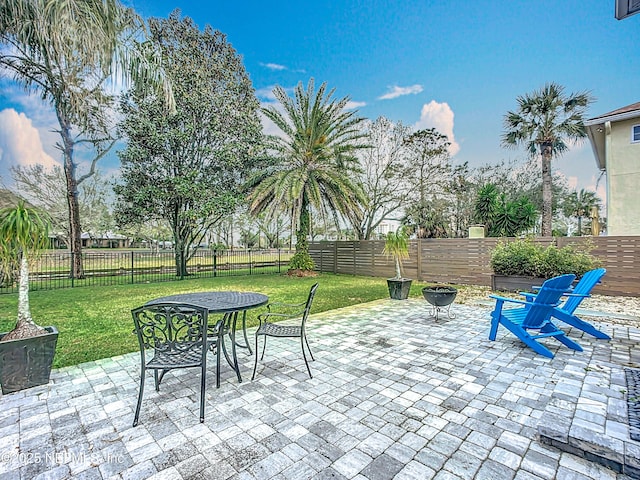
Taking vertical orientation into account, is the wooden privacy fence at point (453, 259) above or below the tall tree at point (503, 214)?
below

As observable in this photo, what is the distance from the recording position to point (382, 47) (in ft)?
42.0

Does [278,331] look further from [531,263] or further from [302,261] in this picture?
[302,261]

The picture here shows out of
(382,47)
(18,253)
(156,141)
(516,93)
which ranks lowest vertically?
(18,253)

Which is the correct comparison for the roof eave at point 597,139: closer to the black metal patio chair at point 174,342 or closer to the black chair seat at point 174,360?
the black metal patio chair at point 174,342

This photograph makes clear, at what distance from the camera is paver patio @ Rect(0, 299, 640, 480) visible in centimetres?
185

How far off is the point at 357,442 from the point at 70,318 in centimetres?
621

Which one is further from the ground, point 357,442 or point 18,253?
point 18,253

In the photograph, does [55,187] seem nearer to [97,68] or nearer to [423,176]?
[97,68]

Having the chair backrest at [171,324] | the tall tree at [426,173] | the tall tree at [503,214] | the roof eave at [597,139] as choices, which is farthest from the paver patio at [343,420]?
the tall tree at [426,173]

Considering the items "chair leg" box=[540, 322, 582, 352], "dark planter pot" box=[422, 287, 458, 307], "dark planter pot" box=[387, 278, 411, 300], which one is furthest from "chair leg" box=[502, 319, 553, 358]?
"dark planter pot" box=[387, 278, 411, 300]

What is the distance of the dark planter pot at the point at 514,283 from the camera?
808 centimetres

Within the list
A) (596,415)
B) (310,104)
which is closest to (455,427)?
(596,415)

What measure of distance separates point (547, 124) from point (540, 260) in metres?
8.49

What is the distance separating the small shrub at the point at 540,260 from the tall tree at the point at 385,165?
860cm
